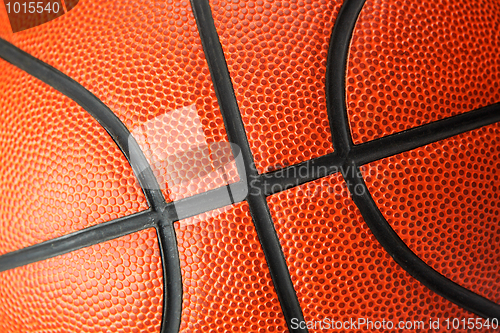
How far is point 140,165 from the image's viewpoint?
646 mm

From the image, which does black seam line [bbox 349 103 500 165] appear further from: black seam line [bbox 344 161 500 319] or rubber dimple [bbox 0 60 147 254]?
rubber dimple [bbox 0 60 147 254]

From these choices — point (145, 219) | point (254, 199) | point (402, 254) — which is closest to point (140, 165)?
point (145, 219)

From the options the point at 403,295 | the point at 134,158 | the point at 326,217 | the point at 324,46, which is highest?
the point at 324,46

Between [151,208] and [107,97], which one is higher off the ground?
[107,97]

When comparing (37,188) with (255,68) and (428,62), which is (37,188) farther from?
(428,62)

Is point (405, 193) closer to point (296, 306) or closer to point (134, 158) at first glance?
point (296, 306)

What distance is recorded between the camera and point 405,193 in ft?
2.14

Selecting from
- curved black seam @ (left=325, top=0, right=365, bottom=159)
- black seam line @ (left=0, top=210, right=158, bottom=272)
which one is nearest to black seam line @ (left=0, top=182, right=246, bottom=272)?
black seam line @ (left=0, top=210, right=158, bottom=272)

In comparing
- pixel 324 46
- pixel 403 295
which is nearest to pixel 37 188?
pixel 324 46

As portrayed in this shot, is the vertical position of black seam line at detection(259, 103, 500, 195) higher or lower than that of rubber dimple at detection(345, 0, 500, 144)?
lower

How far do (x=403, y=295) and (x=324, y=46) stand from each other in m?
0.53

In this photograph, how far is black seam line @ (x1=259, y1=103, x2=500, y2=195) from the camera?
2.08ft

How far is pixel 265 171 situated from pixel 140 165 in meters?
0.24

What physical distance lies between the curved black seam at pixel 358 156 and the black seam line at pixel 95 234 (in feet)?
1.28
